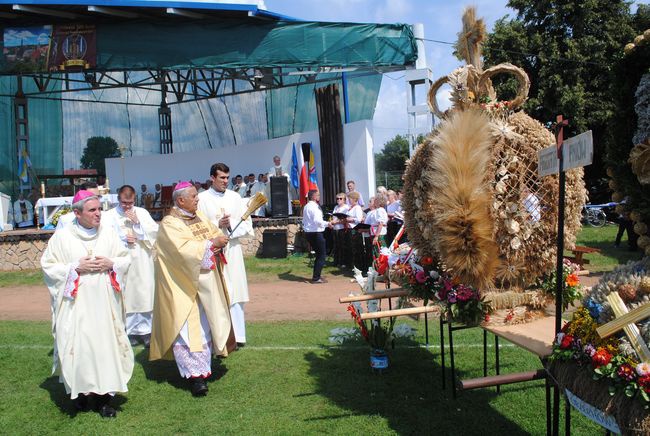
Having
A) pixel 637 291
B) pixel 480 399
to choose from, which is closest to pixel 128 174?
pixel 480 399

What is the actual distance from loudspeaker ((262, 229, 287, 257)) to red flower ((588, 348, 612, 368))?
1301cm

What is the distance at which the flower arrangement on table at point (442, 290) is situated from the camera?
4.14 metres

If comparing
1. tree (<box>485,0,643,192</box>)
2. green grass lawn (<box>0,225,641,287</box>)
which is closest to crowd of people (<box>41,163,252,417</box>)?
green grass lawn (<box>0,225,641,287</box>)

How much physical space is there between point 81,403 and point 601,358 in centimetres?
439

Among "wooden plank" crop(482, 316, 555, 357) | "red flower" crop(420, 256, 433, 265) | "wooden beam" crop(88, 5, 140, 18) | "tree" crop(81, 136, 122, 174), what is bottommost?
"wooden plank" crop(482, 316, 555, 357)

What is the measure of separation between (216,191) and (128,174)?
17.2 metres

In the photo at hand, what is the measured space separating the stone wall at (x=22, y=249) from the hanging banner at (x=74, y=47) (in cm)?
528

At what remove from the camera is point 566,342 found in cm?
301

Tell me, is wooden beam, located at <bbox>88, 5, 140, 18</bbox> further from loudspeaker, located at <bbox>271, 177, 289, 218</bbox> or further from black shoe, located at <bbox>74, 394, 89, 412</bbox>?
black shoe, located at <bbox>74, 394, 89, 412</bbox>

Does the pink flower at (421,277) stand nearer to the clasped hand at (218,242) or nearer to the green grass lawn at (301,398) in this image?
the green grass lawn at (301,398)

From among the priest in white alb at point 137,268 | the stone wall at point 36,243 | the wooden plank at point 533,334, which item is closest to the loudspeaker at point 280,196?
the stone wall at point 36,243

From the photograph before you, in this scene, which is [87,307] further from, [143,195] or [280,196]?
[143,195]

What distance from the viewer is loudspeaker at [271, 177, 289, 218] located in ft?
55.6

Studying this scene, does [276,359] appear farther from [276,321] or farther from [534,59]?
[534,59]
